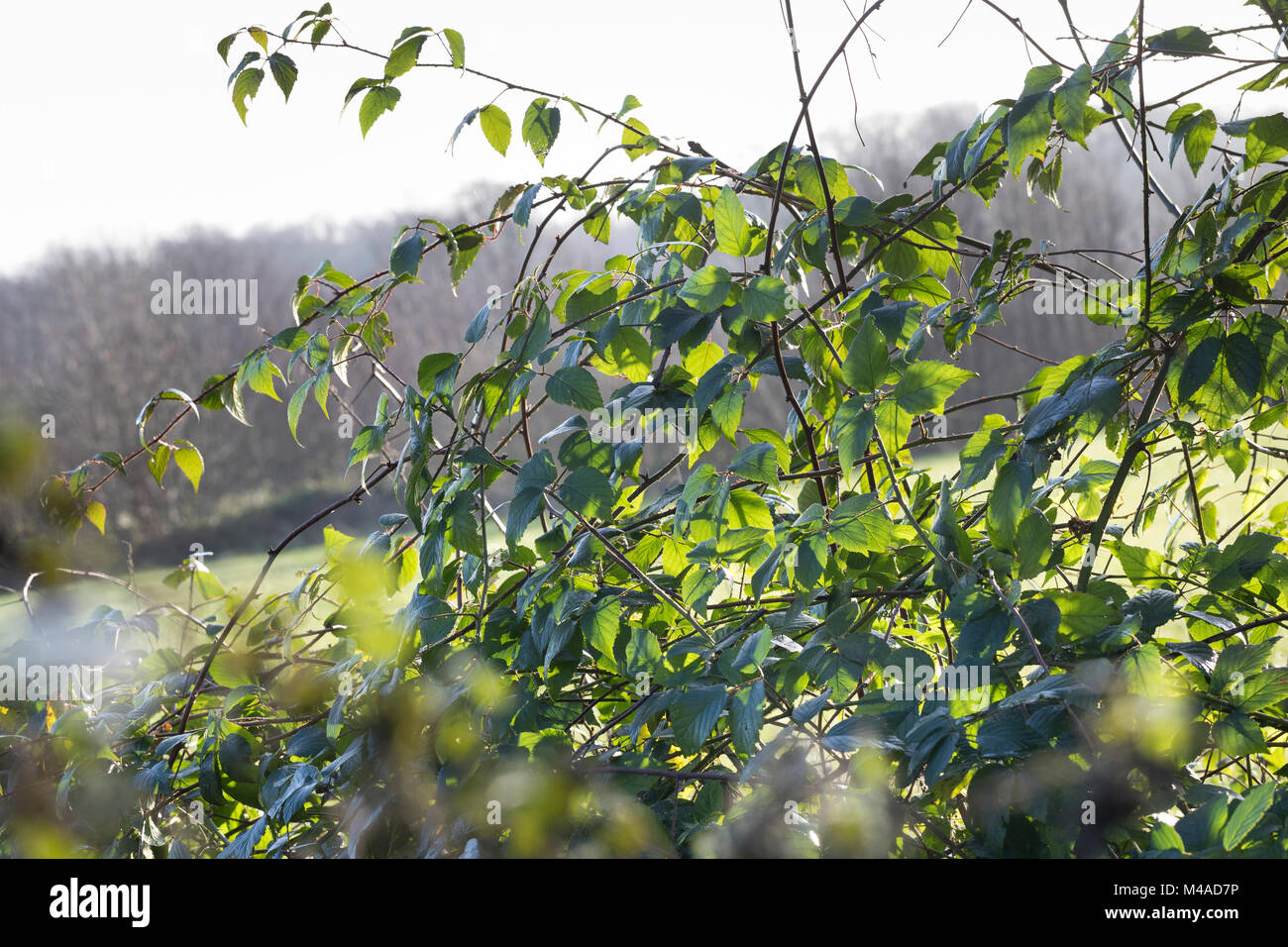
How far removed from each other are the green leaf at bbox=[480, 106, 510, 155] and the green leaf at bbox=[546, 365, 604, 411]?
281 millimetres

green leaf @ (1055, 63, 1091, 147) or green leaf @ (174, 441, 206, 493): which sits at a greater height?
green leaf @ (1055, 63, 1091, 147)

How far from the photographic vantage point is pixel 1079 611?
618 millimetres

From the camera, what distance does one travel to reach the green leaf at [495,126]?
87 cm

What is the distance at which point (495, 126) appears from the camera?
0.88m

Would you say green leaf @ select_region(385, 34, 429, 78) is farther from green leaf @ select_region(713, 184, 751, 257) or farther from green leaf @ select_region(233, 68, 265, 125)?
green leaf @ select_region(713, 184, 751, 257)

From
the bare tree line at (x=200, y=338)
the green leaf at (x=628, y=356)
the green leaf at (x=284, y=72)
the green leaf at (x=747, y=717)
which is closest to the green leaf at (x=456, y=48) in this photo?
the green leaf at (x=284, y=72)

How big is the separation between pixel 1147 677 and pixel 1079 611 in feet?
0.33

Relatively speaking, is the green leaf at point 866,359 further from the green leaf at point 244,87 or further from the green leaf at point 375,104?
the green leaf at point 244,87

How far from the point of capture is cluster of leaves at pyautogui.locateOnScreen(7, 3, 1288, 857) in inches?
21.5
